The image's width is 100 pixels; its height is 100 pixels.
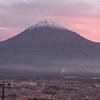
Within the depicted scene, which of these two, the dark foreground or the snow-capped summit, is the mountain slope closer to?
the snow-capped summit

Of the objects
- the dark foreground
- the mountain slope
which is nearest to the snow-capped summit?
the mountain slope

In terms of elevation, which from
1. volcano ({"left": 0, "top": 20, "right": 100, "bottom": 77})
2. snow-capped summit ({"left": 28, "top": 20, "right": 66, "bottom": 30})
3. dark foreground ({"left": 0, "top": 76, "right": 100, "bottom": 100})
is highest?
snow-capped summit ({"left": 28, "top": 20, "right": 66, "bottom": 30})

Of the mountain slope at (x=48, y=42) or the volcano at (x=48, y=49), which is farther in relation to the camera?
the mountain slope at (x=48, y=42)

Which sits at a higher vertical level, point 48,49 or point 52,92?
point 48,49

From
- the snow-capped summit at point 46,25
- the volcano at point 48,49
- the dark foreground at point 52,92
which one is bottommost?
the dark foreground at point 52,92

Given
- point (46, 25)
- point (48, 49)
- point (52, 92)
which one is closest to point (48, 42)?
point (48, 49)

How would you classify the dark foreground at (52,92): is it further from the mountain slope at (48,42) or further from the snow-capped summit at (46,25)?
the snow-capped summit at (46,25)

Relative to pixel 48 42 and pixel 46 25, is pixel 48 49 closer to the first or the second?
pixel 48 42

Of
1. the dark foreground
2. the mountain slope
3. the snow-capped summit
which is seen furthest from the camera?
the snow-capped summit

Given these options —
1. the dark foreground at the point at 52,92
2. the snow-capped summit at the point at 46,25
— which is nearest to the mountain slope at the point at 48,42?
the snow-capped summit at the point at 46,25
